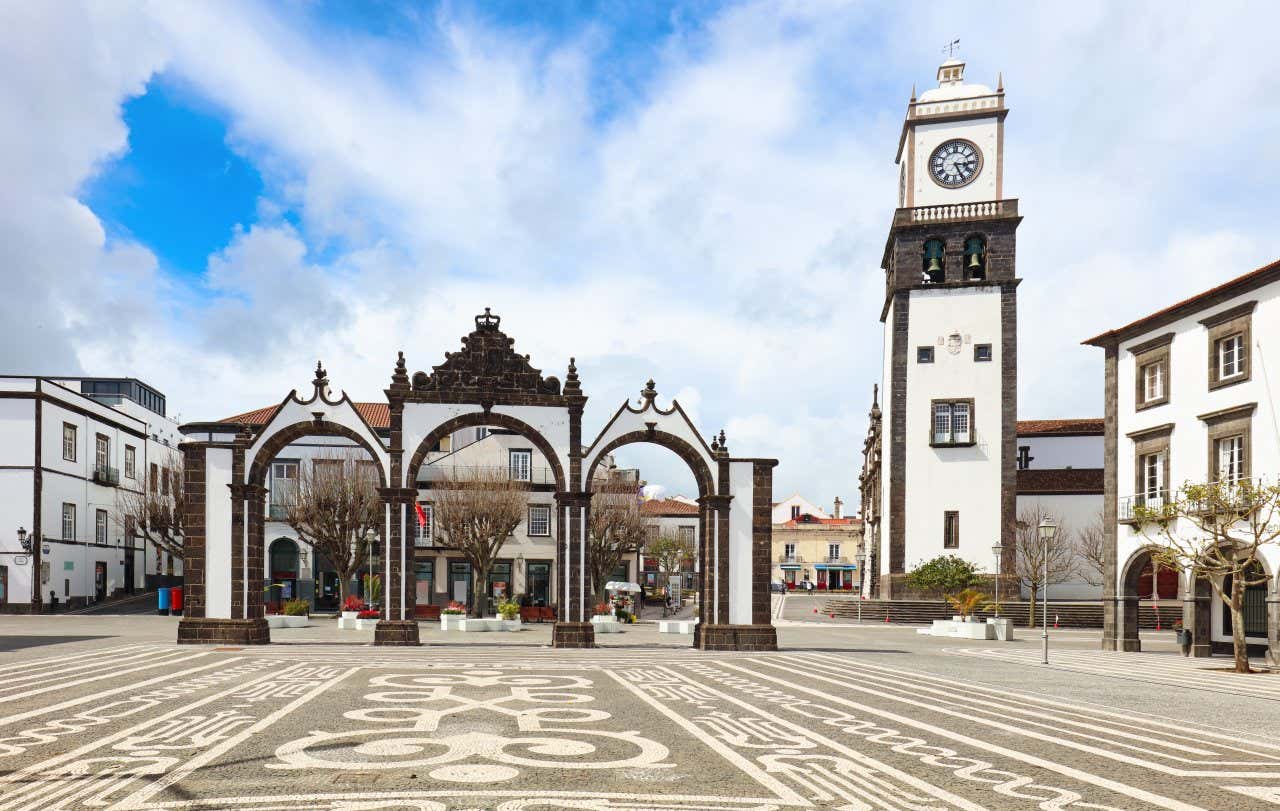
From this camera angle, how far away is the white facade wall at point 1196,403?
25453 millimetres

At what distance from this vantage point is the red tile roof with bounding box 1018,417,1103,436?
57.1m

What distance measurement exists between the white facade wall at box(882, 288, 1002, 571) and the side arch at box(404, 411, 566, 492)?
27.3 metres

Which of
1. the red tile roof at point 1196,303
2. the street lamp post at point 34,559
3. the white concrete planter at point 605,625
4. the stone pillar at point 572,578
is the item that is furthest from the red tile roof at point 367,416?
the red tile roof at point 1196,303

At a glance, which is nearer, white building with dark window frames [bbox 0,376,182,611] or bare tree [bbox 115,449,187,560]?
white building with dark window frames [bbox 0,376,182,611]

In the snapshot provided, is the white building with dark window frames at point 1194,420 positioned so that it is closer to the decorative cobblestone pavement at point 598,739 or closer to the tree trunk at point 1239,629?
the tree trunk at point 1239,629

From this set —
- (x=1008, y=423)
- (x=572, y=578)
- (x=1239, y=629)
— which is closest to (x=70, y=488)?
(x=572, y=578)

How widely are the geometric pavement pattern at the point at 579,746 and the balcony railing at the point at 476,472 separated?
3105 centimetres

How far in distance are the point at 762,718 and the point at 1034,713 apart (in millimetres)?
4214

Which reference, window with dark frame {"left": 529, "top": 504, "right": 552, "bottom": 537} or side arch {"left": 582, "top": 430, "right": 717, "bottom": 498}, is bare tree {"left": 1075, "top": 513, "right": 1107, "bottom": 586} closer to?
window with dark frame {"left": 529, "top": 504, "right": 552, "bottom": 537}

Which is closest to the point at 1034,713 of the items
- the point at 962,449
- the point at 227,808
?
the point at 227,808

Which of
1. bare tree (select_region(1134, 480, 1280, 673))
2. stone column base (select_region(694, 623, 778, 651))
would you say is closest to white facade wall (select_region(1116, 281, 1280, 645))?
bare tree (select_region(1134, 480, 1280, 673))

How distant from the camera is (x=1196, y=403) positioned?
28.5m

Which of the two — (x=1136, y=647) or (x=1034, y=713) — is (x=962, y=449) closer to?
(x=1136, y=647)

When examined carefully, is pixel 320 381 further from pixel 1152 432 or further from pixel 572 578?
pixel 1152 432
